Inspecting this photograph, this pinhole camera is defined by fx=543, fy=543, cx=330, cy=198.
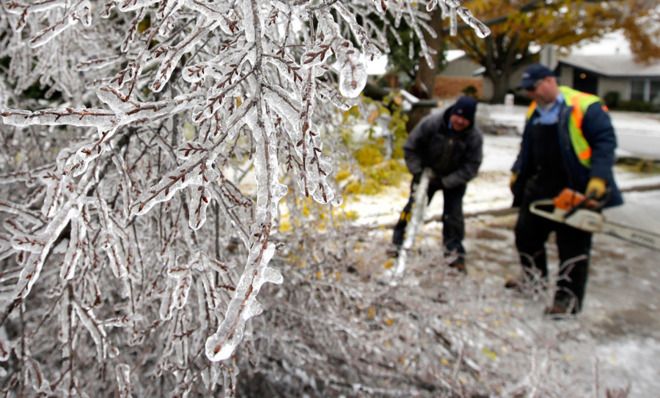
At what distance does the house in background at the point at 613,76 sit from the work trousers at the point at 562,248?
132ft

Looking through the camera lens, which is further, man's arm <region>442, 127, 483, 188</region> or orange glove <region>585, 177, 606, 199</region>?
man's arm <region>442, 127, 483, 188</region>

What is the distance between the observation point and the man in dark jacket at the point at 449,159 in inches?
198

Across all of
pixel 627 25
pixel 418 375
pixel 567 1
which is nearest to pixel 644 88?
pixel 627 25

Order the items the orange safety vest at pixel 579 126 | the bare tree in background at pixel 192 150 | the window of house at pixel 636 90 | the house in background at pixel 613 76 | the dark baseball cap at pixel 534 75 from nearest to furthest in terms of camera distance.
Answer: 1. the bare tree in background at pixel 192 150
2. the orange safety vest at pixel 579 126
3. the dark baseball cap at pixel 534 75
4. the house in background at pixel 613 76
5. the window of house at pixel 636 90

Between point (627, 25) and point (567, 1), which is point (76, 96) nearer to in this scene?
point (567, 1)

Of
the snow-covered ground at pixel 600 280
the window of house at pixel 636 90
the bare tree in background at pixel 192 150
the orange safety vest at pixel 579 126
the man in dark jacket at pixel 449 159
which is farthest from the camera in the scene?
the window of house at pixel 636 90

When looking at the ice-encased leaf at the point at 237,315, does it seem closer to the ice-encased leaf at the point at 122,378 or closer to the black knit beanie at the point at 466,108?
the ice-encased leaf at the point at 122,378

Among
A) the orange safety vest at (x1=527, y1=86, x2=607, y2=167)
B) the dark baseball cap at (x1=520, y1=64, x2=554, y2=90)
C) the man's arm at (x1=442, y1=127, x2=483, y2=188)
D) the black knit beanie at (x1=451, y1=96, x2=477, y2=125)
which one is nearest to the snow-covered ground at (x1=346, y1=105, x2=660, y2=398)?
the man's arm at (x1=442, y1=127, x2=483, y2=188)

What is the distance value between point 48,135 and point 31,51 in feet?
1.49

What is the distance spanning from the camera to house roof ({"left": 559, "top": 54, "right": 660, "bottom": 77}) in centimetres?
3975

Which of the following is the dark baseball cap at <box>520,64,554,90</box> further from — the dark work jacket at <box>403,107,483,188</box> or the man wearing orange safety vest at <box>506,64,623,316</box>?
the dark work jacket at <box>403,107,483,188</box>

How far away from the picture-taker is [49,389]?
1.35m

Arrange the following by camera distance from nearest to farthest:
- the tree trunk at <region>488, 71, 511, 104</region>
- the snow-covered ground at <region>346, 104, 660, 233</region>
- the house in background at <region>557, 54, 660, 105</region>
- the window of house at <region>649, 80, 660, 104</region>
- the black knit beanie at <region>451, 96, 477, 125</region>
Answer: the black knit beanie at <region>451, 96, 477, 125</region> → the snow-covered ground at <region>346, 104, 660, 233</region> → the tree trunk at <region>488, 71, 511, 104</region> → the house in background at <region>557, 54, 660, 105</region> → the window of house at <region>649, 80, 660, 104</region>

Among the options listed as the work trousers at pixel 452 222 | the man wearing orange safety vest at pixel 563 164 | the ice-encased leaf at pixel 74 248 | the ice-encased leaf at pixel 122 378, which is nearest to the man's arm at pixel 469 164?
the work trousers at pixel 452 222
